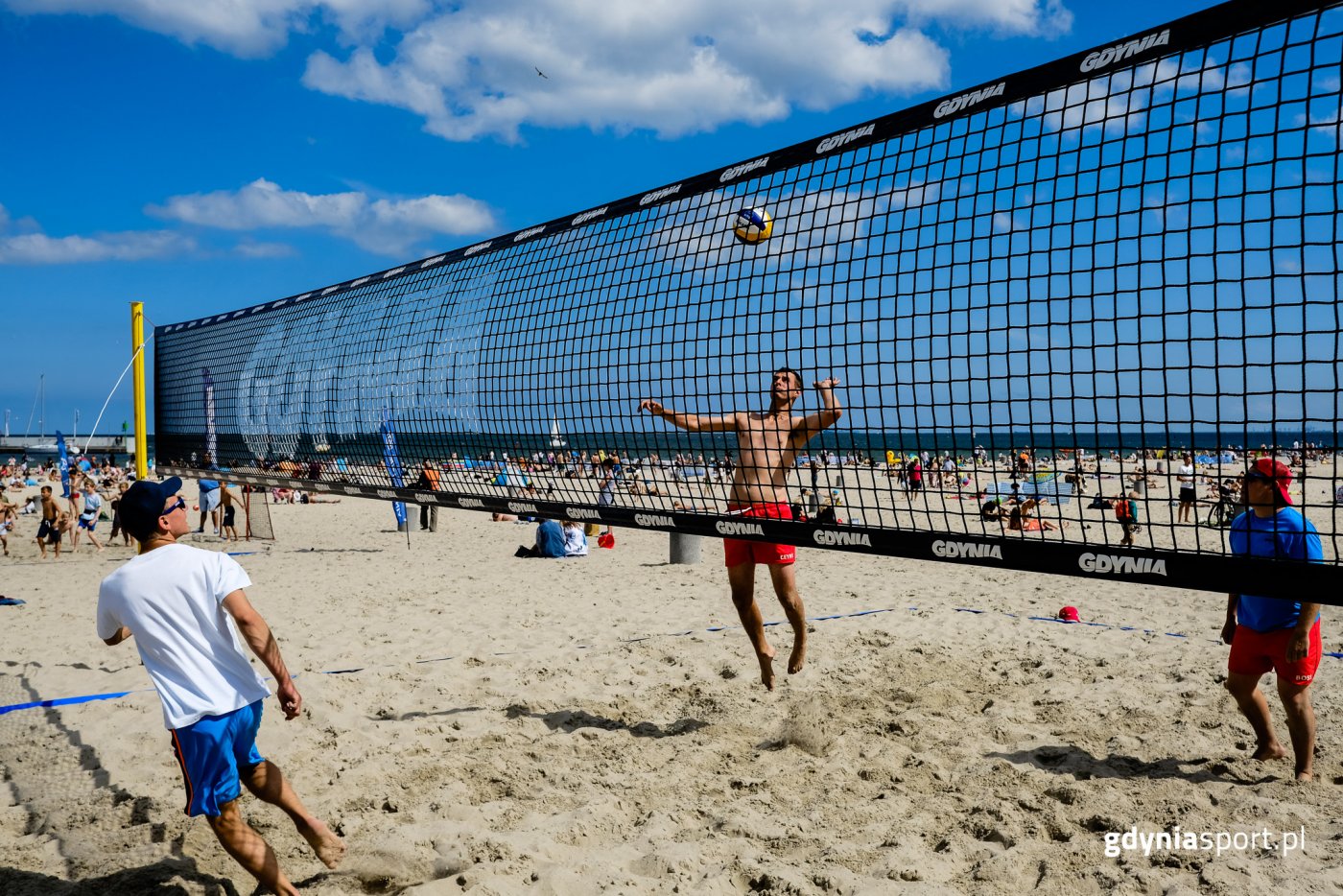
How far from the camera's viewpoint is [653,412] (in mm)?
5336

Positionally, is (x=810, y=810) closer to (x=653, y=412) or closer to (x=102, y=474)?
(x=653, y=412)

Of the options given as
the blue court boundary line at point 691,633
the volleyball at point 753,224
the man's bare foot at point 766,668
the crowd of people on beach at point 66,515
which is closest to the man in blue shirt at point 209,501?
the crowd of people on beach at point 66,515

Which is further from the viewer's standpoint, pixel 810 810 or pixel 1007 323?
pixel 810 810

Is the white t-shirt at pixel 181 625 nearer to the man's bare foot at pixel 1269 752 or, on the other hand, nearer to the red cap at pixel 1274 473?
the red cap at pixel 1274 473

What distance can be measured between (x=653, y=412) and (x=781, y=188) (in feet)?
4.76

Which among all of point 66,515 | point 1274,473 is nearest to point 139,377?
point 1274,473

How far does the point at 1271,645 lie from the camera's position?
13.9 ft

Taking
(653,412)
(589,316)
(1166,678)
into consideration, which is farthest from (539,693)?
(1166,678)

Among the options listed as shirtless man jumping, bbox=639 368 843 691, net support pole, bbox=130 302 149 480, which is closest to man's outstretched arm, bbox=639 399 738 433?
shirtless man jumping, bbox=639 368 843 691

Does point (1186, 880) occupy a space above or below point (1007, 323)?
below

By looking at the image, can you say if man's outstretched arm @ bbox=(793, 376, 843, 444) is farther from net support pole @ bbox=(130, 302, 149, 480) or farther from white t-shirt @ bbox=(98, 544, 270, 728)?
net support pole @ bbox=(130, 302, 149, 480)

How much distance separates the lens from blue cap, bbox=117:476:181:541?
10.6 feet

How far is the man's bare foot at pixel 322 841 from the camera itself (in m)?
3.47
